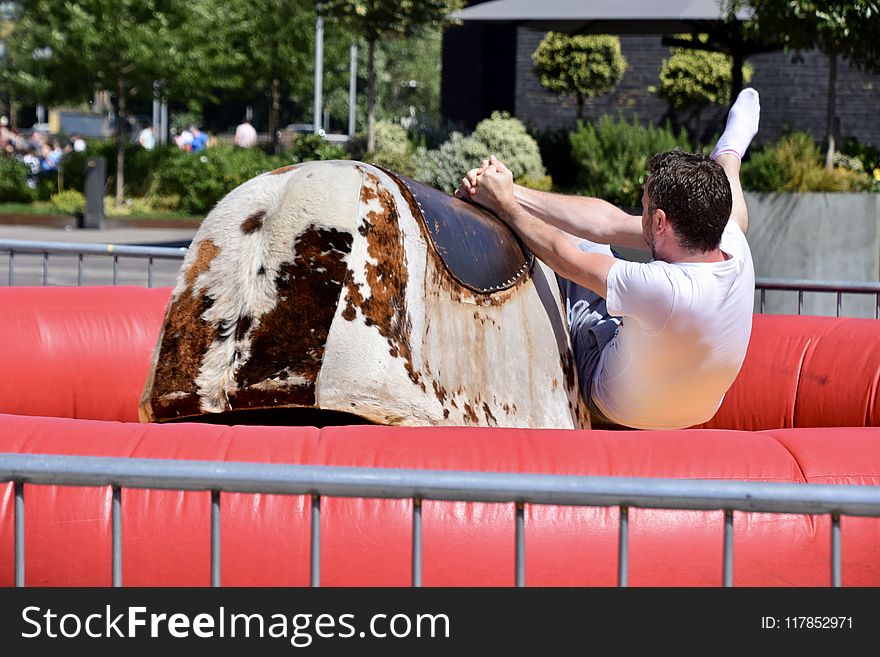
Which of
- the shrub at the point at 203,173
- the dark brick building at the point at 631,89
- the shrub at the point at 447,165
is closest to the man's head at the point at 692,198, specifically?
the shrub at the point at 447,165

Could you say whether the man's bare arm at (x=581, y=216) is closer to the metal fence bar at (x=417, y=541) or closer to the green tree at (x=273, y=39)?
the metal fence bar at (x=417, y=541)

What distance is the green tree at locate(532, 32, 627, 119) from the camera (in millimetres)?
28453

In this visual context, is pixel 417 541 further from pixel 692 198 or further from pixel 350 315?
pixel 692 198

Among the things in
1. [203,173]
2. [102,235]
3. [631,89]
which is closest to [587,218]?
[102,235]

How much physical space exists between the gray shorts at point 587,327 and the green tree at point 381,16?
56.3 feet

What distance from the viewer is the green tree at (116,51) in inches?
944

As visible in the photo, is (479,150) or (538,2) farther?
(479,150)

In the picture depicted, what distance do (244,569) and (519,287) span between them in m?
1.69

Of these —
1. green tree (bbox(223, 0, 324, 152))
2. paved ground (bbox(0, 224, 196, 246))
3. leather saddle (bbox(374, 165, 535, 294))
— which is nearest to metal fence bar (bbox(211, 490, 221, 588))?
leather saddle (bbox(374, 165, 535, 294))

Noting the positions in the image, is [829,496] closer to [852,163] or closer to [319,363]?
[319,363]

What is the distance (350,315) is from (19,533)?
140 cm
